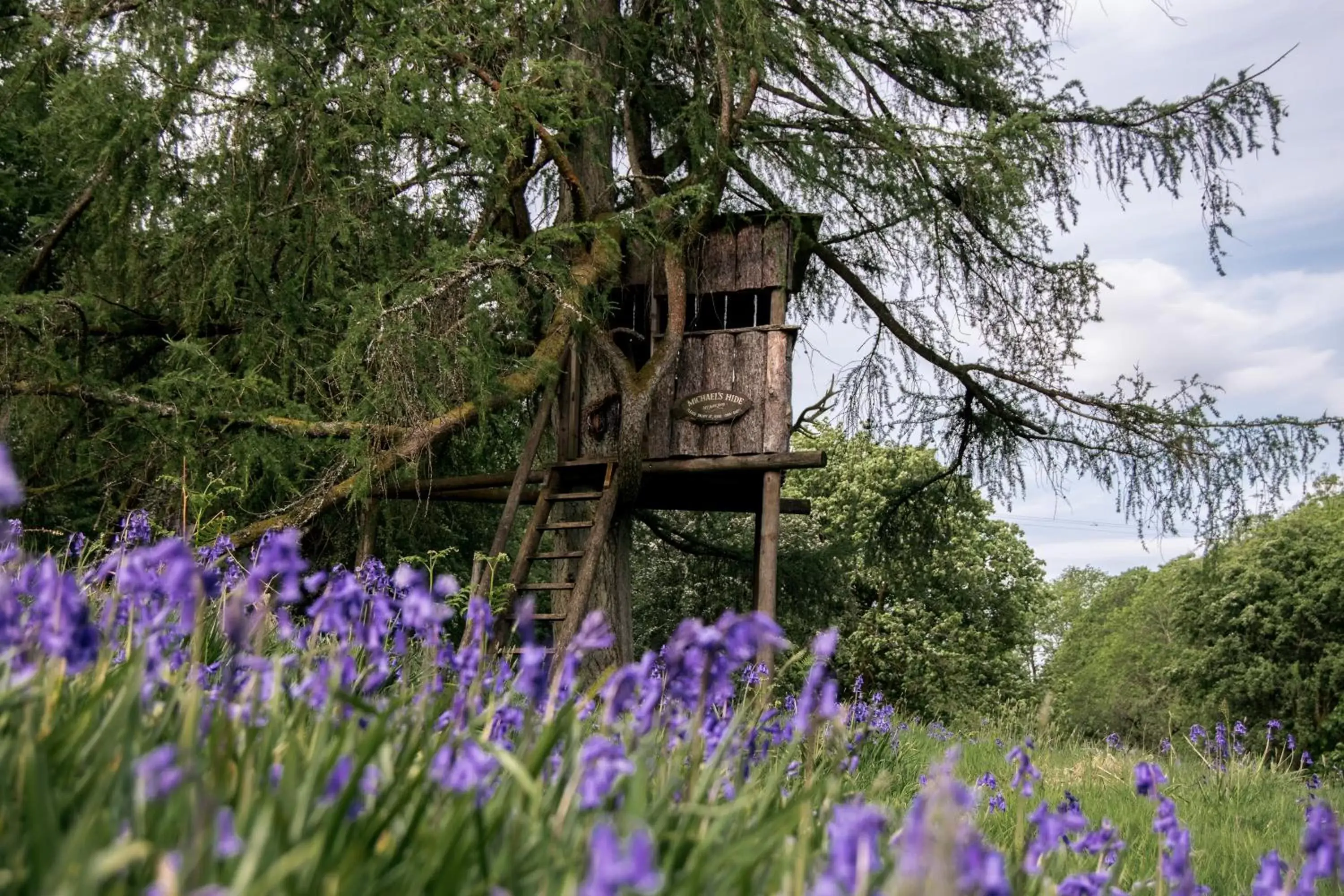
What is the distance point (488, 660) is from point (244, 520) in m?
7.28

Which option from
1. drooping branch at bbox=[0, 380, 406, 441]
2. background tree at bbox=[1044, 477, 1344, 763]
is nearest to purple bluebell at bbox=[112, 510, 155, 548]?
drooping branch at bbox=[0, 380, 406, 441]

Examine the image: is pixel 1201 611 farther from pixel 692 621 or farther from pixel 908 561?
pixel 692 621

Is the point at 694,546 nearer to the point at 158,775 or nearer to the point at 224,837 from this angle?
the point at 158,775

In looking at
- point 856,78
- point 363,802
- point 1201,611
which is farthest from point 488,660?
point 1201,611

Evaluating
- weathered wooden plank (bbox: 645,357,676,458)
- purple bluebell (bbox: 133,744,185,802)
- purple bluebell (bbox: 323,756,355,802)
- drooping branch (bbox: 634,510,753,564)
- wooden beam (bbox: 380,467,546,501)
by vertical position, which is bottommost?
purple bluebell (bbox: 323,756,355,802)

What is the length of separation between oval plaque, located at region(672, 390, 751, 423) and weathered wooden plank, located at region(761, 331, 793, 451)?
0.22 metres

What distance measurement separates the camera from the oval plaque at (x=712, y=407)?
450 inches

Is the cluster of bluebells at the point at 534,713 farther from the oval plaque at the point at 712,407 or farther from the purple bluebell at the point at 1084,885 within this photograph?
the oval plaque at the point at 712,407

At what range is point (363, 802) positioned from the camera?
1.82 m

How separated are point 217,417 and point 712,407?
184 inches

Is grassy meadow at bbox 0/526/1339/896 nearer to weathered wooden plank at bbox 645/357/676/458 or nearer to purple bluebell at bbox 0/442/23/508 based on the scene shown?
purple bluebell at bbox 0/442/23/508

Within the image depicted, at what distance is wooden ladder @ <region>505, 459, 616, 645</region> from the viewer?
408 inches

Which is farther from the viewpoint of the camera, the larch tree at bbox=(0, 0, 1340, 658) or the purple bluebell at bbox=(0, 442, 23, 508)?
the larch tree at bbox=(0, 0, 1340, 658)

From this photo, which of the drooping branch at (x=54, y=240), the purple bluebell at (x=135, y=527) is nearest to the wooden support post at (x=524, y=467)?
the drooping branch at (x=54, y=240)
